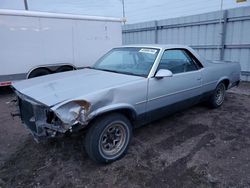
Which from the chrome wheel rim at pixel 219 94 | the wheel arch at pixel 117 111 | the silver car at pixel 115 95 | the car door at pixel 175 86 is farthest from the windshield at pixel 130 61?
the chrome wheel rim at pixel 219 94

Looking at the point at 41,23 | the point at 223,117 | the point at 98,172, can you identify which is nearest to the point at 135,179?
the point at 98,172

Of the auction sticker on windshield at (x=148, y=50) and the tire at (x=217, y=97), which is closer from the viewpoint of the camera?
the auction sticker on windshield at (x=148, y=50)

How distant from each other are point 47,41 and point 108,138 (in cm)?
515

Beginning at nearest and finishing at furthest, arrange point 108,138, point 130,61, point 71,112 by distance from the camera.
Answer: point 71,112
point 108,138
point 130,61

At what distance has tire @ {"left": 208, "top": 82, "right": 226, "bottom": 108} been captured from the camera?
4.98 metres

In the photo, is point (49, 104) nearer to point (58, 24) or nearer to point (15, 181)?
point (15, 181)

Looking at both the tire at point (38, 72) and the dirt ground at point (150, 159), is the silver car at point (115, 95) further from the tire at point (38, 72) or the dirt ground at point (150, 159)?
the tire at point (38, 72)

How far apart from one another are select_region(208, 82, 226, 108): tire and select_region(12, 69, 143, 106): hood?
2.58 meters

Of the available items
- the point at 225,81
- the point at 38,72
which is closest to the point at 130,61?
the point at 225,81

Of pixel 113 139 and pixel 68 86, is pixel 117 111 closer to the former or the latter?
pixel 113 139

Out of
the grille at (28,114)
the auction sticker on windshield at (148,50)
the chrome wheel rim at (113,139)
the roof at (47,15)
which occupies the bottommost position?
the chrome wheel rim at (113,139)

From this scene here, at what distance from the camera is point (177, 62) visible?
13.2ft

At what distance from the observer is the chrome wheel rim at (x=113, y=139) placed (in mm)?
2859

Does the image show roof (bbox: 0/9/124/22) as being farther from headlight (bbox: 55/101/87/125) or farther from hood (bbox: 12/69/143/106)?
headlight (bbox: 55/101/87/125)
